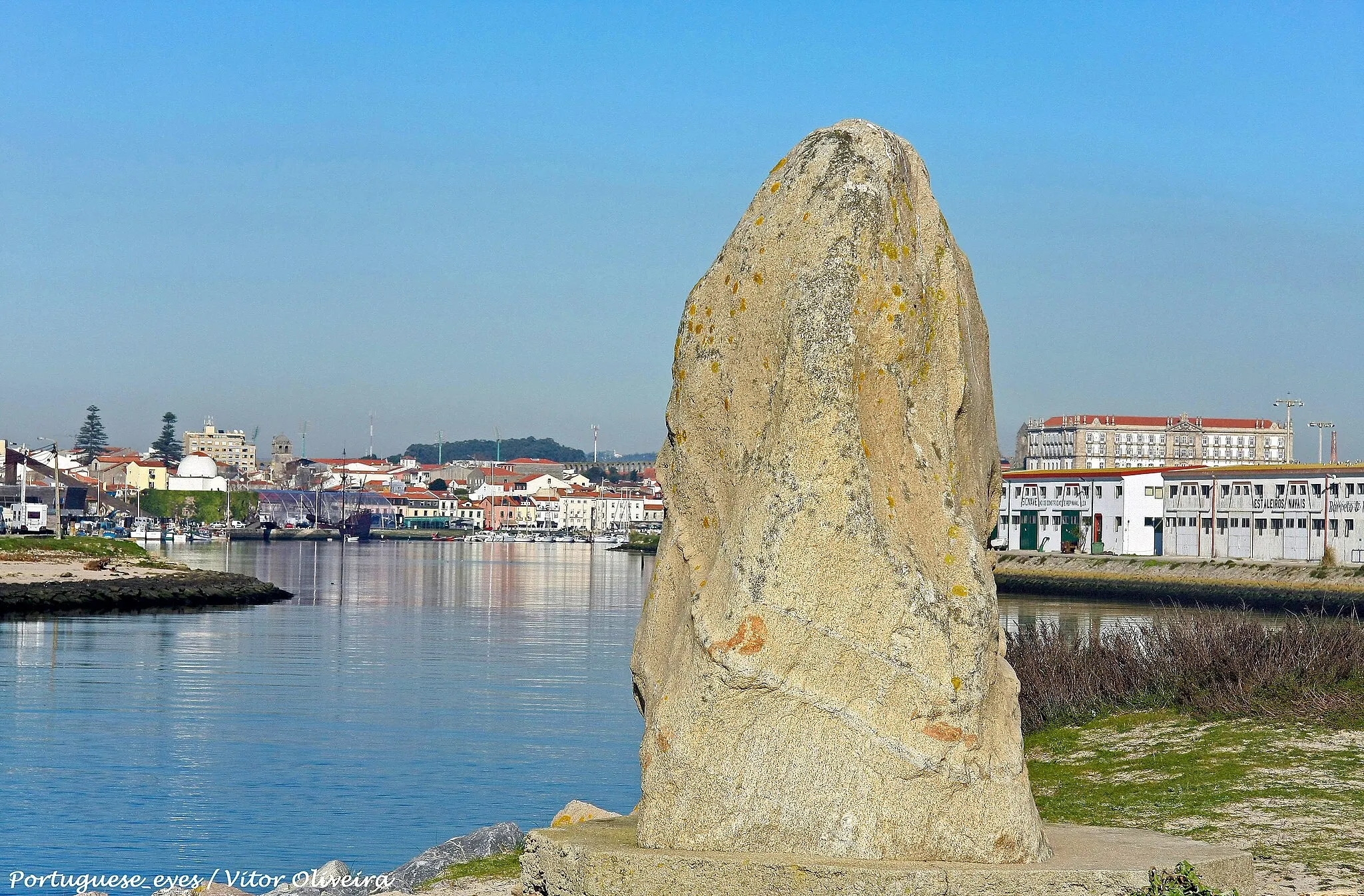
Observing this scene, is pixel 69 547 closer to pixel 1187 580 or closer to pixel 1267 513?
pixel 1187 580

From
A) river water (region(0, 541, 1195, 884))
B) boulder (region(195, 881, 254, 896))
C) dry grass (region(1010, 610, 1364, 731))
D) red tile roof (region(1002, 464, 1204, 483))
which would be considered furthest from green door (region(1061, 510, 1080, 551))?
boulder (region(195, 881, 254, 896))

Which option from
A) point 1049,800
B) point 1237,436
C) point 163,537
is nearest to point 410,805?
point 1049,800

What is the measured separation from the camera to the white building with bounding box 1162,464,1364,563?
3339 inches

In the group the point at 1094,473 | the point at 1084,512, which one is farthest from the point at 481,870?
the point at 1084,512

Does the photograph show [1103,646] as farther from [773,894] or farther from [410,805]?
[773,894]

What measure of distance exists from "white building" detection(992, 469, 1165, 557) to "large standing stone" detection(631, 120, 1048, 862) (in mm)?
93427

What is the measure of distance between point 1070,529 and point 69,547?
6830cm

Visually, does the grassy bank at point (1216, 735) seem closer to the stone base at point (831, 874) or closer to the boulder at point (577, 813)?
the stone base at point (831, 874)

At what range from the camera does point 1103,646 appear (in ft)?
73.4

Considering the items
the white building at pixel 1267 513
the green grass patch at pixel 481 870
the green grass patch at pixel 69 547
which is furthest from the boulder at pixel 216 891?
the green grass patch at pixel 69 547

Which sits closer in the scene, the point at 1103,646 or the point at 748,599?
the point at 748,599

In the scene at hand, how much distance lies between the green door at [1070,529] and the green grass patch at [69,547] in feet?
207

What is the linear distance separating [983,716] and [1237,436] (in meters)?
202

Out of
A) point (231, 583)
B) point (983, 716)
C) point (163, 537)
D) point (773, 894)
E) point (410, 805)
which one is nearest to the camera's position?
point (773, 894)
